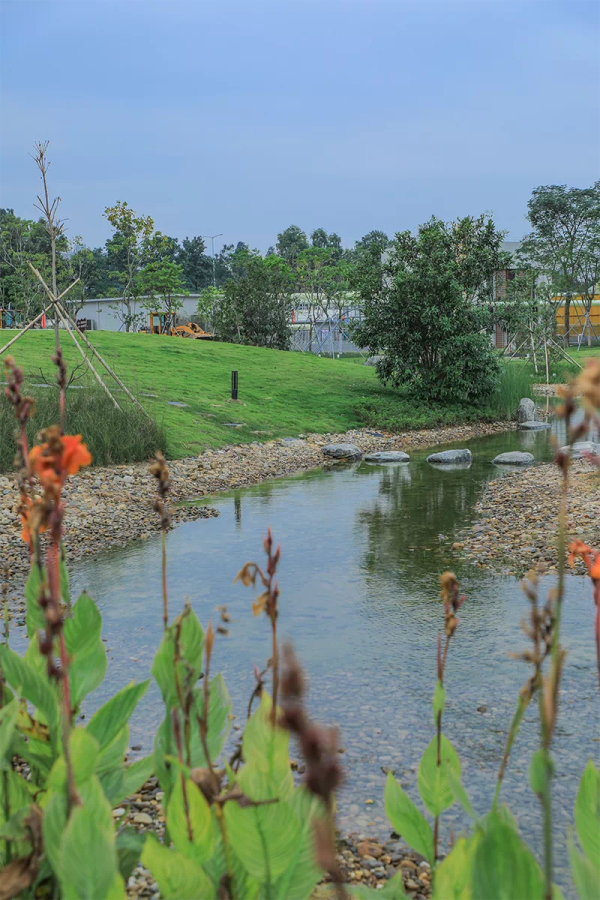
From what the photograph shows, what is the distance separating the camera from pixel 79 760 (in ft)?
5.14

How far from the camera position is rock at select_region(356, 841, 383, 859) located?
2.85 meters

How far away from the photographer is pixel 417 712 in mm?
4105

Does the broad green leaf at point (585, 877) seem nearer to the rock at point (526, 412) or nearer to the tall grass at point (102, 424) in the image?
the tall grass at point (102, 424)

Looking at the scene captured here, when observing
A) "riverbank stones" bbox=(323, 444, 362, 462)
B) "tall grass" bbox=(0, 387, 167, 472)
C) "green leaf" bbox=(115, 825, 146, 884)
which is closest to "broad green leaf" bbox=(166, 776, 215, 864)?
"green leaf" bbox=(115, 825, 146, 884)

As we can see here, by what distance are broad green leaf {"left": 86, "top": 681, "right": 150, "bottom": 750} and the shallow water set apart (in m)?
0.31

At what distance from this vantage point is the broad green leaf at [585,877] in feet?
4.01

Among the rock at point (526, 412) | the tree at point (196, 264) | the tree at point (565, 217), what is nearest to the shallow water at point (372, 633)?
the rock at point (526, 412)

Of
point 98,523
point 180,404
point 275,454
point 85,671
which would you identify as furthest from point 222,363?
point 85,671

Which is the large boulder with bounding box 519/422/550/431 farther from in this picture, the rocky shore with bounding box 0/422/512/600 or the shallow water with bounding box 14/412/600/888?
the shallow water with bounding box 14/412/600/888

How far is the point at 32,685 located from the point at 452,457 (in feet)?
38.5

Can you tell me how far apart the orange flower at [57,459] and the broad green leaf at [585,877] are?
91 cm

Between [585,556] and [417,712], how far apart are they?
8.00 feet

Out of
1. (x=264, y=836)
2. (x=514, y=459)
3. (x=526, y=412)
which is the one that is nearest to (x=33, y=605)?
(x=264, y=836)

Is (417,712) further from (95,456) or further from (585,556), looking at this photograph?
(95,456)
